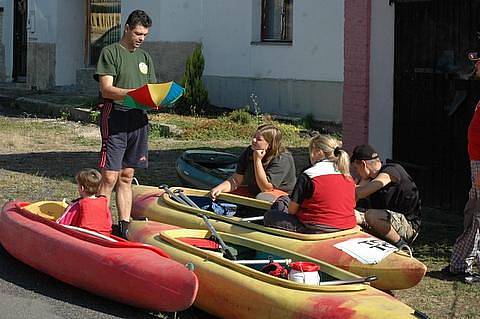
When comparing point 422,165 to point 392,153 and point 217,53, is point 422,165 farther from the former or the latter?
point 217,53

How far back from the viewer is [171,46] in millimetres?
20250

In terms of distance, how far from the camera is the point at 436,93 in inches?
389

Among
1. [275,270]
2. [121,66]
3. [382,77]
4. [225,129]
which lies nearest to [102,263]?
[275,270]

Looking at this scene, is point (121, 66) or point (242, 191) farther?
point (242, 191)

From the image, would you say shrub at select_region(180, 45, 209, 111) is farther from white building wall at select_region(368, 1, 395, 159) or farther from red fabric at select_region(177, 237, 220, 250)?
red fabric at select_region(177, 237, 220, 250)

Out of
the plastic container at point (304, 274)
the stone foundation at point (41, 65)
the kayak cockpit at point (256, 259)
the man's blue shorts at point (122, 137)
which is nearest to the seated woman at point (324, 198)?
the kayak cockpit at point (256, 259)

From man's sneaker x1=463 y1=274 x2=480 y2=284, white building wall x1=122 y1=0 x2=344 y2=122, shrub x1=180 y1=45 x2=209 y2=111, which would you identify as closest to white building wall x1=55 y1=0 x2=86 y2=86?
white building wall x1=122 y1=0 x2=344 y2=122

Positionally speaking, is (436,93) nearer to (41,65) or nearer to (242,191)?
(242,191)

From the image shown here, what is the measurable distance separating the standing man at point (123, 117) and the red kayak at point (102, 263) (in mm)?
725

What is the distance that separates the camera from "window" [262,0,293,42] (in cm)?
1834

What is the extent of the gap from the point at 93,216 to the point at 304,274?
207 centimetres

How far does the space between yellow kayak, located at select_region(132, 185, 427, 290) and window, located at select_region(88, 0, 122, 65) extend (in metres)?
14.7

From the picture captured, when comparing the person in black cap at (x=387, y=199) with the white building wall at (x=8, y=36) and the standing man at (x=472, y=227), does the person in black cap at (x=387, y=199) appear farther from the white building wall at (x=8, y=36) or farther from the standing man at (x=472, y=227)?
the white building wall at (x=8, y=36)

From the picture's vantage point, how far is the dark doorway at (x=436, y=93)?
31.4ft
